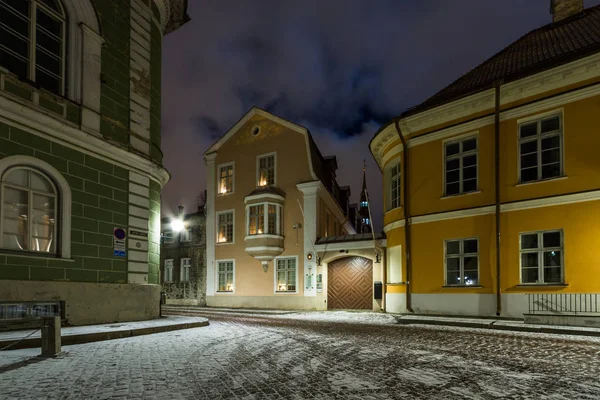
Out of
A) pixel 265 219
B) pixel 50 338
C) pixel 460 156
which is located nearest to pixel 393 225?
pixel 460 156

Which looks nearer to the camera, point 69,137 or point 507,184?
point 69,137

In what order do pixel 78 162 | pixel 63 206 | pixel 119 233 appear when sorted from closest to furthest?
pixel 63 206, pixel 78 162, pixel 119 233

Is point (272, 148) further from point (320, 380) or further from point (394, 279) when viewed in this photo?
point (320, 380)

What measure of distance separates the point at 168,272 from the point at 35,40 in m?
22.5

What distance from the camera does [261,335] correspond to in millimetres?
11383

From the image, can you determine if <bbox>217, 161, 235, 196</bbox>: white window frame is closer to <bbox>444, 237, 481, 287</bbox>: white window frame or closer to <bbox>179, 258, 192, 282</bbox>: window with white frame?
<bbox>179, 258, 192, 282</bbox>: window with white frame

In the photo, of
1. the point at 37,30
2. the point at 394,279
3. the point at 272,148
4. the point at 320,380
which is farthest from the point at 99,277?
the point at 272,148

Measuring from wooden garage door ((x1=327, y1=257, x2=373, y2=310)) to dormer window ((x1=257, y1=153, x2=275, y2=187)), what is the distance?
21.8 ft

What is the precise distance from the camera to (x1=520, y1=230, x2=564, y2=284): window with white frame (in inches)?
595

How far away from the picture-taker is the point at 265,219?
26719 millimetres

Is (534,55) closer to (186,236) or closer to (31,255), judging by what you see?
(31,255)

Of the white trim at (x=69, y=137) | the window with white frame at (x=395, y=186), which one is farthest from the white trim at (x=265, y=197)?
the white trim at (x=69, y=137)

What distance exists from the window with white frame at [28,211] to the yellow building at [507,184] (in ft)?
44.6

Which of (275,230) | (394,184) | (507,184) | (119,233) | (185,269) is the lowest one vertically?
(185,269)
